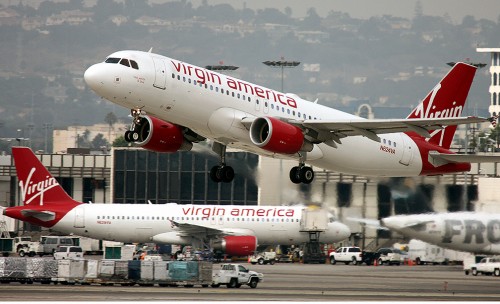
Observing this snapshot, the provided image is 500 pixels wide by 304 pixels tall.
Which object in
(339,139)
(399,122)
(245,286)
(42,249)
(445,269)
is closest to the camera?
(399,122)

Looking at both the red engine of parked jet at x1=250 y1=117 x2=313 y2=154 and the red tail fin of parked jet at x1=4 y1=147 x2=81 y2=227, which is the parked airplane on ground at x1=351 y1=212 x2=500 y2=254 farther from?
the red tail fin of parked jet at x1=4 y1=147 x2=81 y2=227

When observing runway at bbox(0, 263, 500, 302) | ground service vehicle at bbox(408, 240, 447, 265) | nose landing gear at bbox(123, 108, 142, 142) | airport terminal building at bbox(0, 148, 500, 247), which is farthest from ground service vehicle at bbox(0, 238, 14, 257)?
nose landing gear at bbox(123, 108, 142, 142)

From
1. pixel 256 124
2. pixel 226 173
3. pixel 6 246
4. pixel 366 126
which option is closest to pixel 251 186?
pixel 6 246

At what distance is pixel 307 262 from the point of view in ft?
265

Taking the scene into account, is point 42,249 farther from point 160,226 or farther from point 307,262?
point 307,262

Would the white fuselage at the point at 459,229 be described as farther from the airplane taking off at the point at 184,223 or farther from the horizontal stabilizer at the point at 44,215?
the horizontal stabilizer at the point at 44,215

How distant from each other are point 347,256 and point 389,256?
10.7 feet

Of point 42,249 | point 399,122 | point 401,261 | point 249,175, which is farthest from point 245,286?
point 42,249

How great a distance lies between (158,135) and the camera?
51406 mm

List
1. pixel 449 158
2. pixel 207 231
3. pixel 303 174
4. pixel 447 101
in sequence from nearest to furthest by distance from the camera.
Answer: pixel 303 174 < pixel 449 158 < pixel 447 101 < pixel 207 231

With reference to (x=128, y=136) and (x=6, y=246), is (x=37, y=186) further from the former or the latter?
(x=128, y=136)

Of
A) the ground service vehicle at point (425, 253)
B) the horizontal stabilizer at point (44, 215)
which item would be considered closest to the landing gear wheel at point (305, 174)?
the ground service vehicle at point (425, 253)

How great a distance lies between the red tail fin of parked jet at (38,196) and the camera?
78.9m

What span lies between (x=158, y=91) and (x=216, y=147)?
8.12 metres
